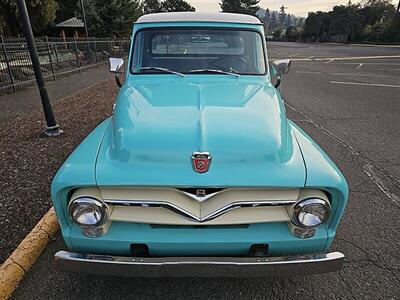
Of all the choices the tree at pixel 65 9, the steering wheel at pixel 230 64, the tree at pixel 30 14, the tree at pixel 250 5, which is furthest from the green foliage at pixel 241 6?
the steering wheel at pixel 230 64

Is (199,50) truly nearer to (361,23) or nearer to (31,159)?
(31,159)

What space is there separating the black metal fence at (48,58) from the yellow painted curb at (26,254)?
22.0 feet

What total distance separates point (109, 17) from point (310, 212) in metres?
29.3

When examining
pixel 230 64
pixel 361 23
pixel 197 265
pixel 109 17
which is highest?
pixel 230 64

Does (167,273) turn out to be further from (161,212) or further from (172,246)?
(161,212)

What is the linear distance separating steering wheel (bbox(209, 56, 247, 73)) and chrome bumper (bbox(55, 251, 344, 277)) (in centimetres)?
215

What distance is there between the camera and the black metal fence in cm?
986

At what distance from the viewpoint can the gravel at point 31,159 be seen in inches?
126

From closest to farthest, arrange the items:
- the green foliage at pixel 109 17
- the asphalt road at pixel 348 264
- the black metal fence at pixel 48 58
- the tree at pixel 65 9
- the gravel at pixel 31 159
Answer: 1. the asphalt road at pixel 348 264
2. the gravel at pixel 31 159
3. the black metal fence at pixel 48 58
4. the green foliage at pixel 109 17
5. the tree at pixel 65 9

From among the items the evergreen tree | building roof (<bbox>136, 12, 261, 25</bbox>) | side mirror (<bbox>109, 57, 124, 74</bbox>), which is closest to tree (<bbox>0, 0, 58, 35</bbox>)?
side mirror (<bbox>109, 57, 124, 74</bbox>)

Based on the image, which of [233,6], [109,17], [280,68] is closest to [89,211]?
[280,68]

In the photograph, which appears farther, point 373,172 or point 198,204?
point 373,172

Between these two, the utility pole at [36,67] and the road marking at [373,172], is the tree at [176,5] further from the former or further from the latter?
the road marking at [373,172]

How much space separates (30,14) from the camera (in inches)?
906
